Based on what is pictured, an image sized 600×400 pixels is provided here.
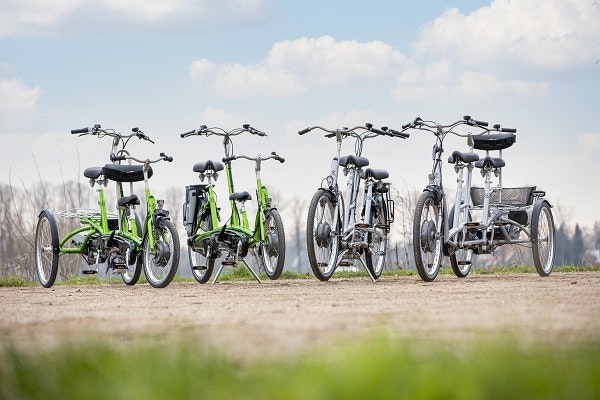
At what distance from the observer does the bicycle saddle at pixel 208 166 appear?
10714mm

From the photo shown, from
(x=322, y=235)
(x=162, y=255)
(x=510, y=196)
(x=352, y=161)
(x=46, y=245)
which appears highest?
(x=352, y=161)

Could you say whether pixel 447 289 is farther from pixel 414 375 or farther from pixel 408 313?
pixel 414 375

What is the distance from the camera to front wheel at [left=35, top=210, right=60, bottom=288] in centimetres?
1143

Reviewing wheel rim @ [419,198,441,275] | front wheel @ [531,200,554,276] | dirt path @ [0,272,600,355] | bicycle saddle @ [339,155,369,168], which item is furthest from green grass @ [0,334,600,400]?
front wheel @ [531,200,554,276]

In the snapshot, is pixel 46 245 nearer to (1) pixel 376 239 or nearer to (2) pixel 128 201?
(2) pixel 128 201

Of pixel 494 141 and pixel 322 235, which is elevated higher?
pixel 494 141

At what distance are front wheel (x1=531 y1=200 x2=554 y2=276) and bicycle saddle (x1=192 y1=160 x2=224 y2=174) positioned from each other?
129 inches

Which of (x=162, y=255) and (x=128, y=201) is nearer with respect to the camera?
(x=162, y=255)

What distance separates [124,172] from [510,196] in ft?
13.6

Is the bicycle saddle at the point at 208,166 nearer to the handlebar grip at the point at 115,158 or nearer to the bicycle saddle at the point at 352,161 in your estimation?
the handlebar grip at the point at 115,158

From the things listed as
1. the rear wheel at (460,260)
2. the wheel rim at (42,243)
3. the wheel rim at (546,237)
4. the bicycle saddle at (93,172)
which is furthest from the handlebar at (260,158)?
the wheel rim at (546,237)

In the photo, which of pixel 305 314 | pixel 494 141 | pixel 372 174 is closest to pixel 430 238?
pixel 372 174

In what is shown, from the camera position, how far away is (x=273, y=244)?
34.0 ft

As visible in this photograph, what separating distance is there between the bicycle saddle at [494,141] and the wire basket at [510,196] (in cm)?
47
